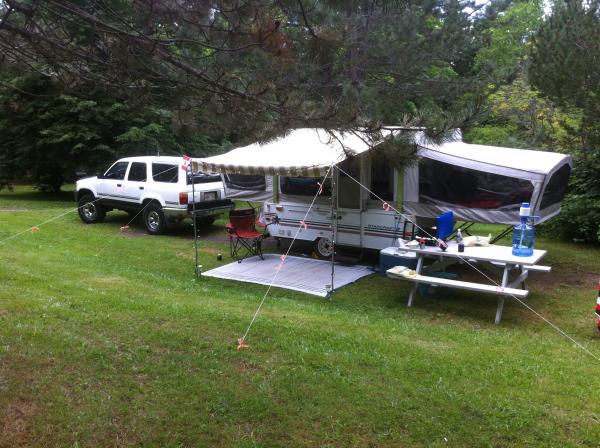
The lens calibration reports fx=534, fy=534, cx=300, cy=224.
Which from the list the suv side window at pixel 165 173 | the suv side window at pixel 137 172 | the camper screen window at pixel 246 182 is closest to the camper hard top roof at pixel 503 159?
the camper screen window at pixel 246 182

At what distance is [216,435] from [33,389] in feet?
5.08

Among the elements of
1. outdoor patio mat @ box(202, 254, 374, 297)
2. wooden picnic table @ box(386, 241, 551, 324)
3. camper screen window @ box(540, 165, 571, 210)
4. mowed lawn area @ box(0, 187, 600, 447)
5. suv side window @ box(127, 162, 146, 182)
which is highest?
suv side window @ box(127, 162, 146, 182)

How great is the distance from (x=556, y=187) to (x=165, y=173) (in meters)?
8.51

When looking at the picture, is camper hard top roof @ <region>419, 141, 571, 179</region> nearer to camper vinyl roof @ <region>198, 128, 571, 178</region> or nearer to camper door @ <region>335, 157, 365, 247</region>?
camper vinyl roof @ <region>198, 128, 571, 178</region>

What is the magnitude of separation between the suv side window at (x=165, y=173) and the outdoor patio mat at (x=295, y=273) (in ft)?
10.9

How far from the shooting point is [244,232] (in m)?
10.6

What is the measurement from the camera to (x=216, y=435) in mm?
3680

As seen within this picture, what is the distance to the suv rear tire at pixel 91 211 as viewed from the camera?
14.5m

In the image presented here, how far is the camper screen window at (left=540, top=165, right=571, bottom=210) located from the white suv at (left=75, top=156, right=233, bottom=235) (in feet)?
23.5

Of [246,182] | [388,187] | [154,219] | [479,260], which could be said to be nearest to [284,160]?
[388,187]

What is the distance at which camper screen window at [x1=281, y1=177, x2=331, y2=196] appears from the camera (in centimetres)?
1055

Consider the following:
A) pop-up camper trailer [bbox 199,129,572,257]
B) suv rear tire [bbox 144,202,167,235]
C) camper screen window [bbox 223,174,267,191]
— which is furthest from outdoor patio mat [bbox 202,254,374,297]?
suv rear tire [bbox 144,202,167,235]

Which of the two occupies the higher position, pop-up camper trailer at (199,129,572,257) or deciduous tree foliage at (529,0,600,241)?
deciduous tree foliage at (529,0,600,241)

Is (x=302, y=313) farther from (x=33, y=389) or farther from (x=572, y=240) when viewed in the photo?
(x=572, y=240)
